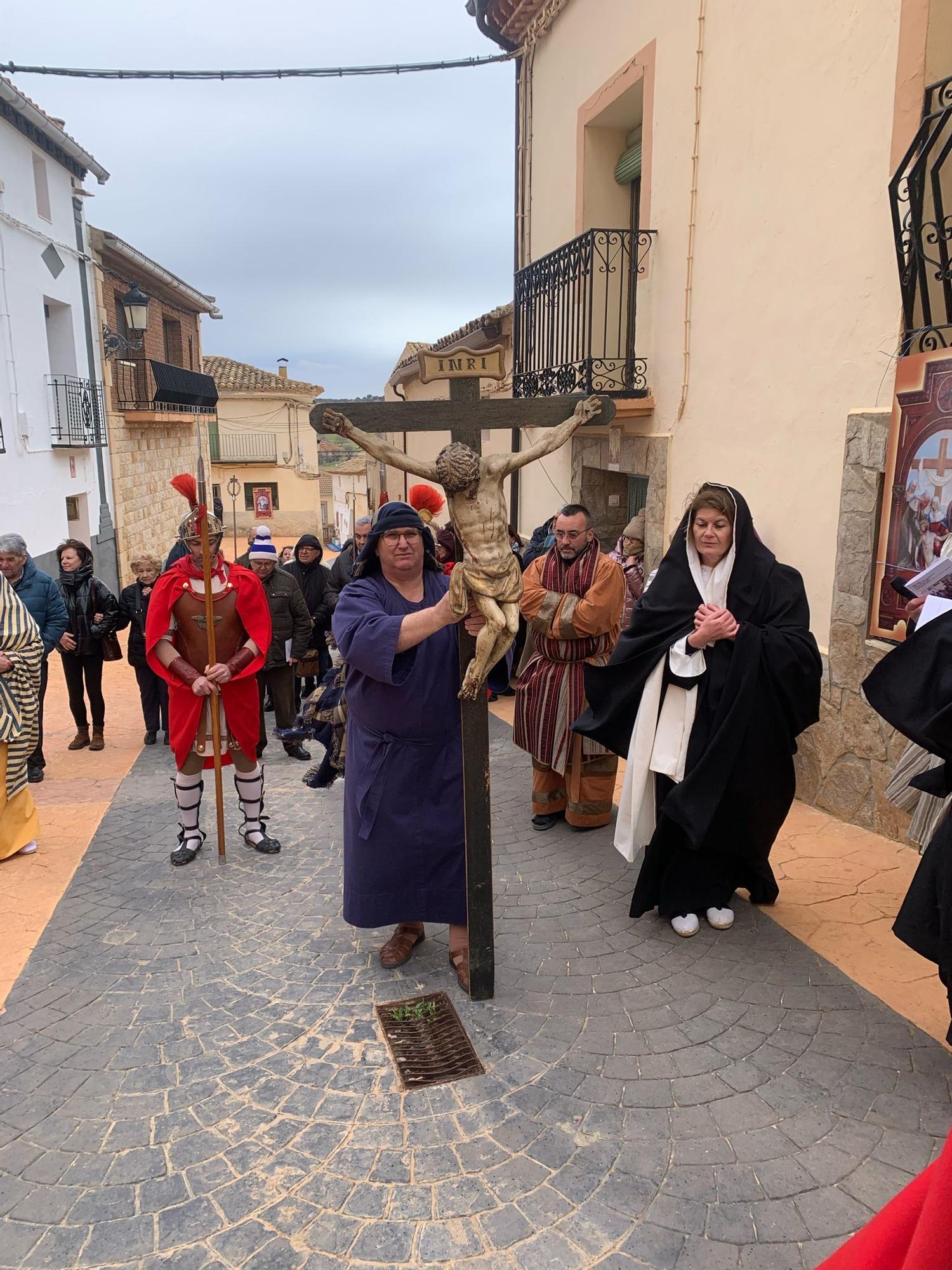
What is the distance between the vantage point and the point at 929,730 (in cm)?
282

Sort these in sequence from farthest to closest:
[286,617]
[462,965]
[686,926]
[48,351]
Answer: [48,351] < [286,617] < [686,926] < [462,965]

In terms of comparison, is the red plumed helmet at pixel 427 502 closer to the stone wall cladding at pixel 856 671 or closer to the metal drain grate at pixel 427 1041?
the metal drain grate at pixel 427 1041

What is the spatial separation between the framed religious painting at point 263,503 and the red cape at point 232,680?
29685 millimetres

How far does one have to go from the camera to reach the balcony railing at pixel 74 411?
14453 mm

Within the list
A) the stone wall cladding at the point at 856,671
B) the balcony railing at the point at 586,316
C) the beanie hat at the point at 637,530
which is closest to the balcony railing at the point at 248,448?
the balcony railing at the point at 586,316

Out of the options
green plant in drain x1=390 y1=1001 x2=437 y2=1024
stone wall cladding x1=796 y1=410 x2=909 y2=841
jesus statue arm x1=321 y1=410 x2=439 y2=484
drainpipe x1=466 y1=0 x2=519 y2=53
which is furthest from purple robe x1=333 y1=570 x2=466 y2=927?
drainpipe x1=466 y1=0 x2=519 y2=53

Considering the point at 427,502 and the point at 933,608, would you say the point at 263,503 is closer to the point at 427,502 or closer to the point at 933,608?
the point at 427,502

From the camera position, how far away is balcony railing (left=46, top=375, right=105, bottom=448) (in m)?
14.5

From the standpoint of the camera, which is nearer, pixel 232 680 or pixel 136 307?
pixel 232 680

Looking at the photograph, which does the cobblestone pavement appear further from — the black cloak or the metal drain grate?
the black cloak

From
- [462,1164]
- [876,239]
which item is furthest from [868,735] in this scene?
[462,1164]

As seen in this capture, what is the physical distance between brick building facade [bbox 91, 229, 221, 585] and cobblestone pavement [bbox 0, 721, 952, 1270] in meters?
12.6

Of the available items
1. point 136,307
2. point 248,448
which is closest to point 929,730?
point 136,307

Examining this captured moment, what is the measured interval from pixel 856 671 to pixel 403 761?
301 centimetres
